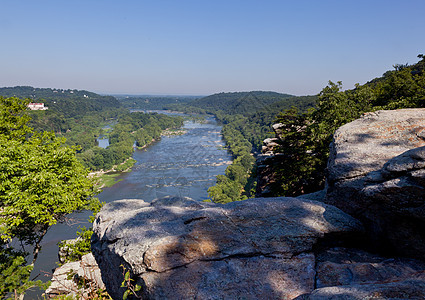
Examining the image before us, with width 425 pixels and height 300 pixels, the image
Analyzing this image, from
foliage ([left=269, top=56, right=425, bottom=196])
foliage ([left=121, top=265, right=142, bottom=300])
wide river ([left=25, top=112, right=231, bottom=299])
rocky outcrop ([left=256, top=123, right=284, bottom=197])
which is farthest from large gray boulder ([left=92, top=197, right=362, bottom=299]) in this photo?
wide river ([left=25, top=112, right=231, bottom=299])

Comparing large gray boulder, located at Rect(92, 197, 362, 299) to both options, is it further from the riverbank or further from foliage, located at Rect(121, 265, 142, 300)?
the riverbank

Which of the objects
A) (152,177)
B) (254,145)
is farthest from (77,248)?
(254,145)

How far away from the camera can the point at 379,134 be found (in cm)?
911

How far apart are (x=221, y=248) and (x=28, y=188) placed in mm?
12388

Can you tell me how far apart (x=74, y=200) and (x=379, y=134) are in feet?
52.4

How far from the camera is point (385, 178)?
5984 mm

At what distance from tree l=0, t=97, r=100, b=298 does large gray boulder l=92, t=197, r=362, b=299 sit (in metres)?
7.25

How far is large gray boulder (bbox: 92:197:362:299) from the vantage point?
5.18m

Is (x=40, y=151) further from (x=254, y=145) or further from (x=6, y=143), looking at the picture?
(x=254, y=145)

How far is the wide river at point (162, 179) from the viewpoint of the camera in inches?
1679

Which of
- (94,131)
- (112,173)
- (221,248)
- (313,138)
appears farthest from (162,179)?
(94,131)

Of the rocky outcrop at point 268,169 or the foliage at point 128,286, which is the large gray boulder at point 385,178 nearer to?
the foliage at point 128,286

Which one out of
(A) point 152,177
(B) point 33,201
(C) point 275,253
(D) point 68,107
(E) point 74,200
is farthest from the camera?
(D) point 68,107

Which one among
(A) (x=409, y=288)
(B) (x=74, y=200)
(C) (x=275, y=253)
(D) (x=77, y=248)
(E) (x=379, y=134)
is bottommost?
(D) (x=77, y=248)
